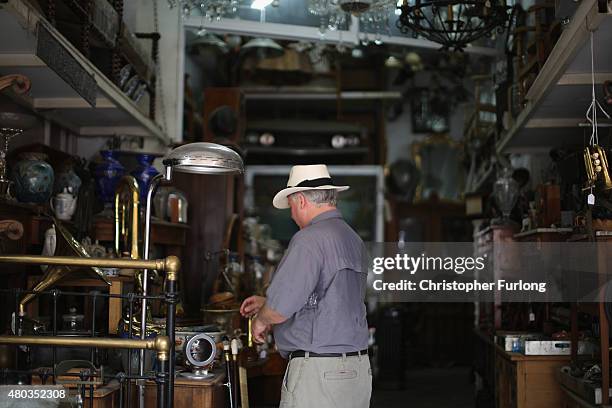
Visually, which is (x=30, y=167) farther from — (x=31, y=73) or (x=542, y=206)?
(x=542, y=206)

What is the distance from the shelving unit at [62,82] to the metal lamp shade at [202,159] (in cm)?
90

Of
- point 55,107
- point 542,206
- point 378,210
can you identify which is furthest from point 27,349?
point 378,210

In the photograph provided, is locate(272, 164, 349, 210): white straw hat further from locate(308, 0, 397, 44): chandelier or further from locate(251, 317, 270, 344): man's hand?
locate(308, 0, 397, 44): chandelier

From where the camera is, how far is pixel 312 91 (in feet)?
37.3

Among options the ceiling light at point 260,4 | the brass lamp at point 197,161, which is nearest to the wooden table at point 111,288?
the brass lamp at point 197,161

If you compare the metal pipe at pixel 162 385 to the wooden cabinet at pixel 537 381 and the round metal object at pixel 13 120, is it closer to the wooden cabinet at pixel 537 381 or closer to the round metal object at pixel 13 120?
the round metal object at pixel 13 120

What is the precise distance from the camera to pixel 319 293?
3.62 metres

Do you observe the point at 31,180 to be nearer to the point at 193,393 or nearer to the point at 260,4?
the point at 193,393

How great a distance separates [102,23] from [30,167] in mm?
1441

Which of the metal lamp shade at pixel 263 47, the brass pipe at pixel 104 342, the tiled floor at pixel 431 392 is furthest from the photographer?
the metal lamp shade at pixel 263 47

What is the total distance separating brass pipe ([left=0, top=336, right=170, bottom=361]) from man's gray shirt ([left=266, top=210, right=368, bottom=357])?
1.91 ft

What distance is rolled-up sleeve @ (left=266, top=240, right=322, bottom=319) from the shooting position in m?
3.46

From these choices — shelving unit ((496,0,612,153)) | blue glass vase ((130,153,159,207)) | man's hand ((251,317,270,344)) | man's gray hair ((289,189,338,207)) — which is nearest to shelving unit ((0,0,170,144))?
blue glass vase ((130,153,159,207))

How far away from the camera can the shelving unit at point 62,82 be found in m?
3.92
